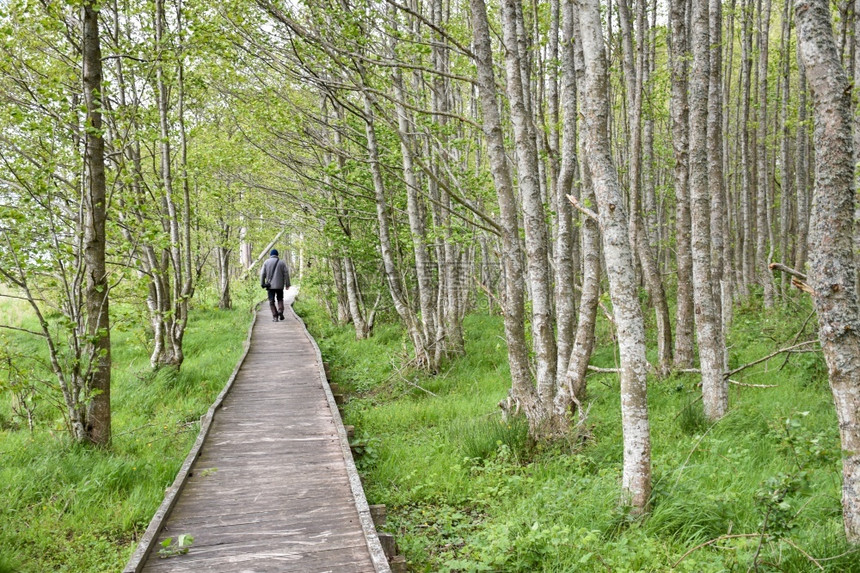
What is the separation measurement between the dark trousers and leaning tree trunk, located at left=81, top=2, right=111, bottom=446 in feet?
27.9

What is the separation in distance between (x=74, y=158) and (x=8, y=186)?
0.87 m

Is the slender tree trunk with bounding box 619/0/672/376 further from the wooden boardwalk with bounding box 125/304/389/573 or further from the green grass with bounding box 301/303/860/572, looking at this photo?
the wooden boardwalk with bounding box 125/304/389/573

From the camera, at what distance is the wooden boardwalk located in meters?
3.97

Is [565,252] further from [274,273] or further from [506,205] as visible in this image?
[274,273]

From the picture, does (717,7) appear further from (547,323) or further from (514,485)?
(514,485)

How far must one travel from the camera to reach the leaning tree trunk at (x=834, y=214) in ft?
10.2

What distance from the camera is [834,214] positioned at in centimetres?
Result: 313

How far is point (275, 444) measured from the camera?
20.9ft

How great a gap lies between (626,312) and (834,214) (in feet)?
4.57

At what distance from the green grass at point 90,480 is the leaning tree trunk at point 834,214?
16.9 feet

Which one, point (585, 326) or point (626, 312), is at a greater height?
point (626, 312)

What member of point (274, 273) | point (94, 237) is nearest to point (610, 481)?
point (94, 237)

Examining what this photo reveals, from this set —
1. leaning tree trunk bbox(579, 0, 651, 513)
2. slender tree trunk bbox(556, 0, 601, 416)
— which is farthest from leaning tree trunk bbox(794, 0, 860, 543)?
slender tree trunk bbox(556, 0, 601, 416)

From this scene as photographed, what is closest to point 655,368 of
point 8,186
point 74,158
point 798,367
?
point 798,367
